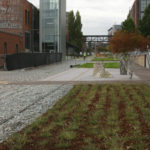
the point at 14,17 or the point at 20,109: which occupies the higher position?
the point at 14,17

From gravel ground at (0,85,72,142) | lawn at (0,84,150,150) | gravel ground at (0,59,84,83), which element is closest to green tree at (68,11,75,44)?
gravel ground at (0,59,84,83)

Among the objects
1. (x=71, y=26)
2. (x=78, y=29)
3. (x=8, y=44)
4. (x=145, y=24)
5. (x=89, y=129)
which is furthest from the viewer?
(x=78, y=29)

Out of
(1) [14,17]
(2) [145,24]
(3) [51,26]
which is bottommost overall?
(2) [145,24]

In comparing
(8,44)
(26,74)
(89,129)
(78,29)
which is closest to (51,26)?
(8,44)

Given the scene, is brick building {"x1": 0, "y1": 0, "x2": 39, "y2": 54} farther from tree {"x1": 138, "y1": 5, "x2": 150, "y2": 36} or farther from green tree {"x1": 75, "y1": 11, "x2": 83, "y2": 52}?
green tree {"x1": 75, "y1": 11, "x2": 83, "y2": 52}

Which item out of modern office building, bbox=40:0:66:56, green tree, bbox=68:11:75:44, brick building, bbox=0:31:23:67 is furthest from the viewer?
green tree, bbox=68:11:75:44

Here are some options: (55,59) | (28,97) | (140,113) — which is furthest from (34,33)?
(140,113)

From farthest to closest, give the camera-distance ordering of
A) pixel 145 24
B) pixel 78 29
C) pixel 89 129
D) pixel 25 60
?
pixel 78 29, pixel 145 24, pixel 25 60, pixel 89 129

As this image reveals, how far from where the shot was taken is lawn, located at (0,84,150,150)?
15.5 ft

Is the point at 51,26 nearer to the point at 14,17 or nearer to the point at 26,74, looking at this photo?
the point at 14,17

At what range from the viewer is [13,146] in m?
4.69

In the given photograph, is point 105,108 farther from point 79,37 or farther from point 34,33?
point 79,37

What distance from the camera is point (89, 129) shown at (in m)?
5.67

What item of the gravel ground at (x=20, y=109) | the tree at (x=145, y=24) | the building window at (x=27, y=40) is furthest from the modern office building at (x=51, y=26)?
the gravel ground at (x=20, y=109)
